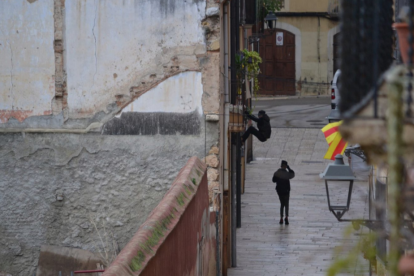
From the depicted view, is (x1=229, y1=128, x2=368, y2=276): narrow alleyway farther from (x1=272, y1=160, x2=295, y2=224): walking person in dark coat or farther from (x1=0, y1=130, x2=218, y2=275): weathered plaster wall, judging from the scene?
(x1=0, y1=130, x2=218, y2=275): weathered plaster wall

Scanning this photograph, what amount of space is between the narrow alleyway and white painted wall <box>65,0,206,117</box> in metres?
3.77

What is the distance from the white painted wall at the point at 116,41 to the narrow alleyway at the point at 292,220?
3767 millimetres

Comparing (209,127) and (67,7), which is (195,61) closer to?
(209,127)

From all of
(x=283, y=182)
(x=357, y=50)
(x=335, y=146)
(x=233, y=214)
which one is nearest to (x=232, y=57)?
(x=233, y=214)

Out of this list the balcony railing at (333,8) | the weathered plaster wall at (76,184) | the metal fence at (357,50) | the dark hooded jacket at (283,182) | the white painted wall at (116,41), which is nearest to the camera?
the metal fence at (357,50)

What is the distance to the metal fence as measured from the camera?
3873 millimetres

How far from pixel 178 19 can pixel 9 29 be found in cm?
259

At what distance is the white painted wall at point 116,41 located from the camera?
11836 mm

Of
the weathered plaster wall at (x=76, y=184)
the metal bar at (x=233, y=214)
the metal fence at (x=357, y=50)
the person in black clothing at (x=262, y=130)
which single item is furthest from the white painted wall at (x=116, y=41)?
the metal fence at (x=357, y=50)

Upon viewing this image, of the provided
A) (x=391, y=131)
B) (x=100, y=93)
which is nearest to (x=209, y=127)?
(x=100, y=93)

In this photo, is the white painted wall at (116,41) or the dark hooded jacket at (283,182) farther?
the dark hooded jacket at (283,182)

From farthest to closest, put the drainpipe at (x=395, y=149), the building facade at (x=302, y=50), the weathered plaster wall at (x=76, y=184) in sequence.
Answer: the building facade at (x=302, y=50) → the weathered plaster wall at (x=76, y=184) → the drainpipe at (x=395, y=149)

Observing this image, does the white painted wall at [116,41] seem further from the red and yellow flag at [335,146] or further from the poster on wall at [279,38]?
the poster on wall at [279,38]

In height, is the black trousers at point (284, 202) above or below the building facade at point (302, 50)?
below
